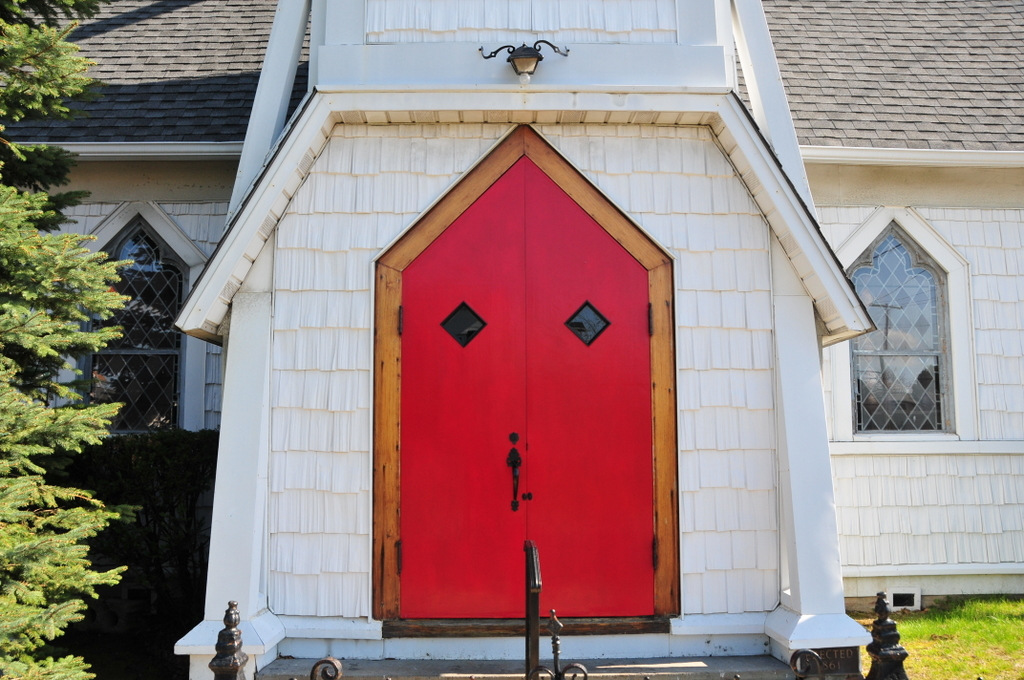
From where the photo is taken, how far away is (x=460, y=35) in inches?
223

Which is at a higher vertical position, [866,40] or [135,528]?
[866,40]

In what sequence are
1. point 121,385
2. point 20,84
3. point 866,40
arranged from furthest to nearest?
1. point 866,40
2. point 121,385
3. point 20,84

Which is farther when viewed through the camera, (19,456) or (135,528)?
(135,528)

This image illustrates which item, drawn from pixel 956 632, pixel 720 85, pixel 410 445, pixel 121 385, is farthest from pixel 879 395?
pixel 121 385

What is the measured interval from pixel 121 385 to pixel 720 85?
19.5ft

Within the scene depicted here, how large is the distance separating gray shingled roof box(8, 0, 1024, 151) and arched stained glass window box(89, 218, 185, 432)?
1.23m

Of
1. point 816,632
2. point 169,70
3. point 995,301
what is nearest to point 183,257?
point 169,70

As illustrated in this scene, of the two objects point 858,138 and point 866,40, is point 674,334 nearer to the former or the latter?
point 858,138

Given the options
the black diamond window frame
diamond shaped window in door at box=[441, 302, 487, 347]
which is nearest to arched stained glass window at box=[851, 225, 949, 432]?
diamond shaped window in door at box=[441, 302, 487, 347]

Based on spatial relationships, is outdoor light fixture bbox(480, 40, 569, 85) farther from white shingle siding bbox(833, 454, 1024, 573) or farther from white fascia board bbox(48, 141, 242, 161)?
white shingle siding bbox(833, 454, 1024, 573)

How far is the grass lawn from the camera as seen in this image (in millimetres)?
5676

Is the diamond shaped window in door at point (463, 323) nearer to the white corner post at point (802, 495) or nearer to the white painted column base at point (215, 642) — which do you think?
the white corner post at point (802, 495)

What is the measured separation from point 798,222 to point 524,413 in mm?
2237

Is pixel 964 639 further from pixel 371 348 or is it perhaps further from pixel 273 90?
pixel 273 90
